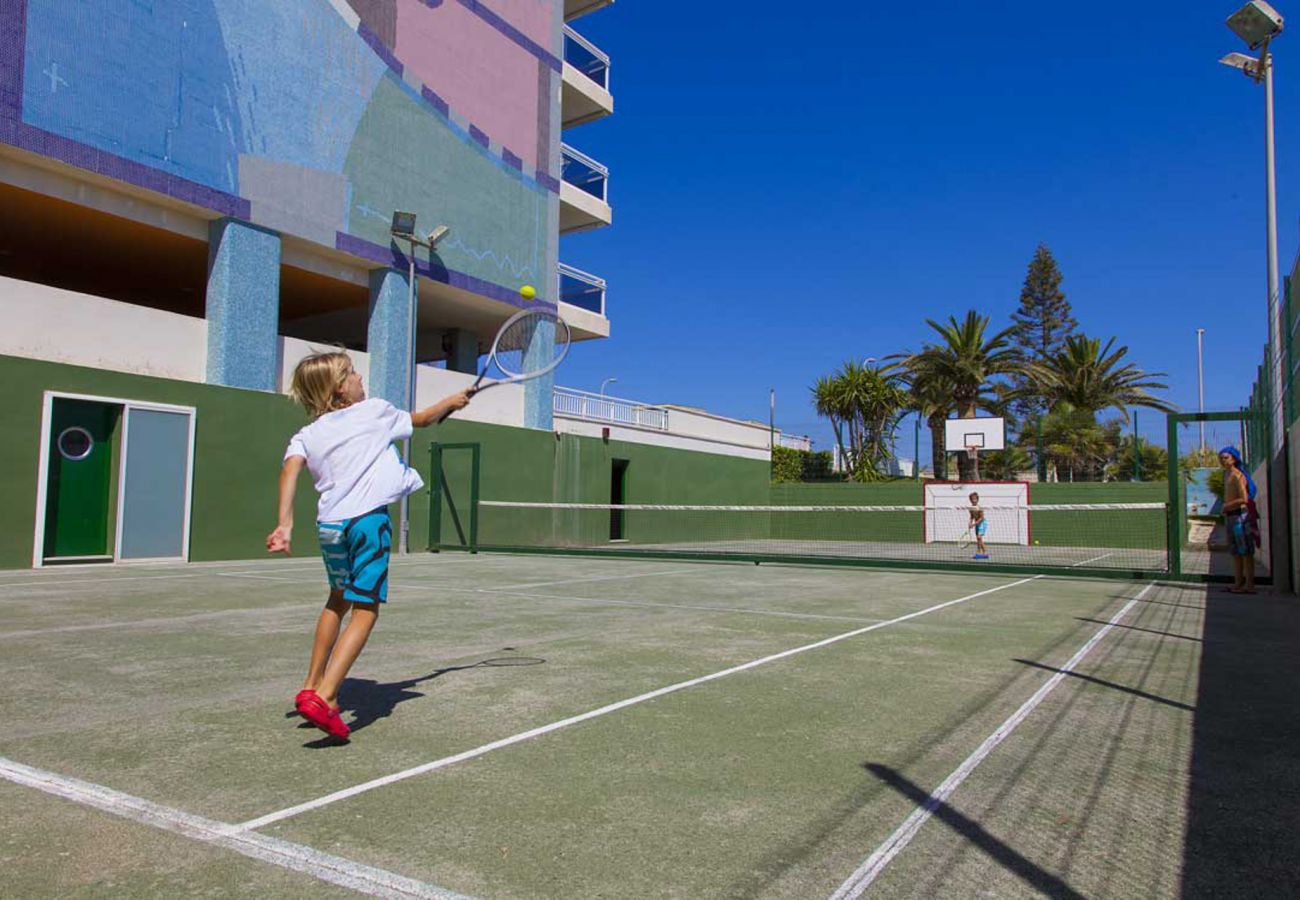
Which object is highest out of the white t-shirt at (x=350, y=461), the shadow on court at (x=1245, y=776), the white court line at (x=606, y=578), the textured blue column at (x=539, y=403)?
the textured blue column at (x=539, y=403)

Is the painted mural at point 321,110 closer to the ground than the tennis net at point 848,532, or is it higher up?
higher up

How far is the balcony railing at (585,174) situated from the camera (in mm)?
26609

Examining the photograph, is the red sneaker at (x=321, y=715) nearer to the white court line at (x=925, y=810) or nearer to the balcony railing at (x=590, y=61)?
the white court line at (x=925, y=810)

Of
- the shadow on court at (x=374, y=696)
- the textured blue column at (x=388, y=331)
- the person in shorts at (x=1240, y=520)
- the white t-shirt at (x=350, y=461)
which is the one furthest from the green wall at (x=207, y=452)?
the person in shorts at (x=1240, y=520)

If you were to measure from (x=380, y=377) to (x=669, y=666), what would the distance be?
15.6m

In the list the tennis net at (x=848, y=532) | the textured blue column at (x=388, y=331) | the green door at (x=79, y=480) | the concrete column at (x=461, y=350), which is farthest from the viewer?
the concrete column at (x=461, y=350)

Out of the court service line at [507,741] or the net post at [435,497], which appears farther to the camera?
the net post at [435,497]

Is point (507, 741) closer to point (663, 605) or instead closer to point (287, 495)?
point (287, 495)

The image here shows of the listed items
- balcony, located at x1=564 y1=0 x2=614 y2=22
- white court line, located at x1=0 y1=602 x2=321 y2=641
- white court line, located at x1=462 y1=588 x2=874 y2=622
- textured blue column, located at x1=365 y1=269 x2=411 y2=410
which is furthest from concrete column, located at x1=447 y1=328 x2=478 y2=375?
white court line, located at x1=0 y1=602 x2=321 y2=641

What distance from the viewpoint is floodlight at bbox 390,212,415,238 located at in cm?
1792

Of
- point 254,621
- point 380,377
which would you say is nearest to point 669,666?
point 254,621

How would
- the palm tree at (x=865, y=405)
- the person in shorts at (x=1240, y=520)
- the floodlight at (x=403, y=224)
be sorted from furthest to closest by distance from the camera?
the palm tree at (x=865, y=405), the floodlight at (x=403, y=224), the person in shorts at (x=1240, y=520)

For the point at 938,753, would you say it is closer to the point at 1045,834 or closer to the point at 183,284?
the point at 1045,834

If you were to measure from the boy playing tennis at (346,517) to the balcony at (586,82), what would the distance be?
82.0ft
